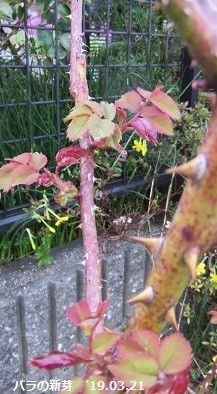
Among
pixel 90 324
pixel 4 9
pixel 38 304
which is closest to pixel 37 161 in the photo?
pixel 90 324

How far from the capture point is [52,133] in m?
Result: 1.38

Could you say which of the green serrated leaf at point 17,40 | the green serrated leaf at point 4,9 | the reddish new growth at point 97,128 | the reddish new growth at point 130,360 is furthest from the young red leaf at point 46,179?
the green serrated leaf at point 17,40

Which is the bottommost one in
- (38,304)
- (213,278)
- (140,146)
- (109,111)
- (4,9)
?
(213,278)

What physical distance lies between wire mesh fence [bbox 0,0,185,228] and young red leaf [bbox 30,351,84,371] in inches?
31.5

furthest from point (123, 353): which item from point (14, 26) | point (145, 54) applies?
point (145, 54)

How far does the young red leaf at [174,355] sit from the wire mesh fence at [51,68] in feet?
2.84

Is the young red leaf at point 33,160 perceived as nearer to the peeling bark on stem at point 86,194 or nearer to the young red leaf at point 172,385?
the peeling bark on stem at point 86,194

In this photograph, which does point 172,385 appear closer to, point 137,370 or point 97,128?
point 137,370

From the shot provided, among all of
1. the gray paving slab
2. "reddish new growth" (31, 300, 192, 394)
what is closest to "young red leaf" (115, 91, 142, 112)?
"reddish new growth" (31, 300, 192, 394)

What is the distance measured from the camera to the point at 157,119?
721 millimetres

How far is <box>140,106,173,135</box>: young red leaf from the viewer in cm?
72

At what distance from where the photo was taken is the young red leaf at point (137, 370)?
390 millimetres

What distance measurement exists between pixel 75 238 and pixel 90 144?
79 cm

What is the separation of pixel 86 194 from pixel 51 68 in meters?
0.86
